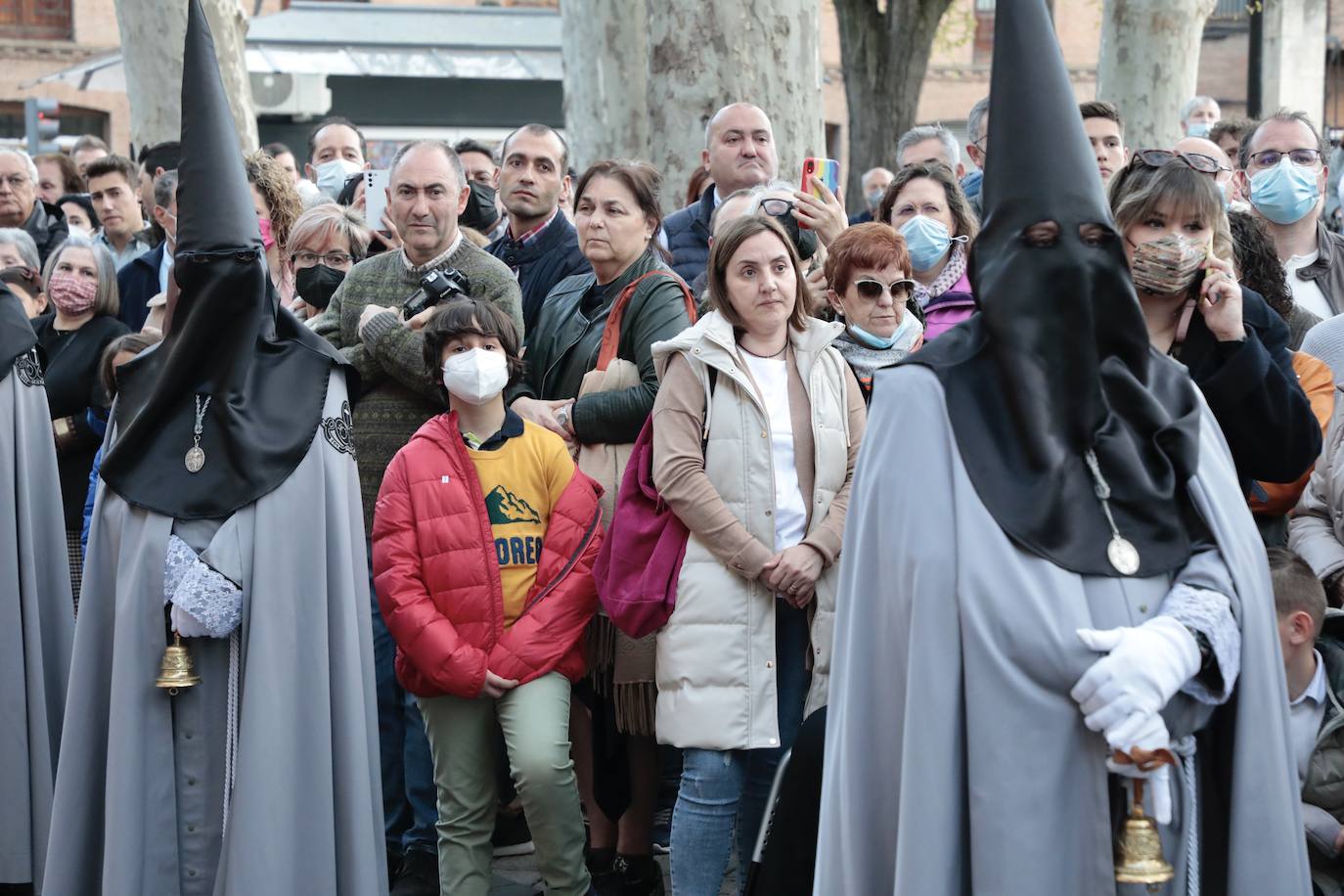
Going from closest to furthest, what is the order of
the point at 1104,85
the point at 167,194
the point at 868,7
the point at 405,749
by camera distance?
the point at 405,749
the point at 167,194
the point at 1104,85
the point at 868,7

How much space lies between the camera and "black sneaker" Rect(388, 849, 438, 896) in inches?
225

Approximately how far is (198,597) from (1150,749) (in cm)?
253

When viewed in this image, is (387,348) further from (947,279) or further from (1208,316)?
(1208,316)

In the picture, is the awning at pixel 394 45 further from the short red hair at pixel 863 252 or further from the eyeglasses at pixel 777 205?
the short red hair at pixel 863 252

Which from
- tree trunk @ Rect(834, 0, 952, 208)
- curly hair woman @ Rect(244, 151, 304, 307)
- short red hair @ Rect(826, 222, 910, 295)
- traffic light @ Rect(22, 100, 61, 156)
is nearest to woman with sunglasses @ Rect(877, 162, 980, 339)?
short red hair @ Rect(826, 222, 910, 295)

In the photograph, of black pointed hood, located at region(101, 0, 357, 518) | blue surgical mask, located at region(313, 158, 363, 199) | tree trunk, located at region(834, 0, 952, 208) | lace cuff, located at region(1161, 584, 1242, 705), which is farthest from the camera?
tree trunk, located at region(834, 0, 952, 208)

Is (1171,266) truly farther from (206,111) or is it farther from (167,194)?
(167,194)

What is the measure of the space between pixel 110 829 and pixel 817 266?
124 inches

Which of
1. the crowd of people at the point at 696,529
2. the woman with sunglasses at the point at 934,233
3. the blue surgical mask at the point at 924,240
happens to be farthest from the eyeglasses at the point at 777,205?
the blue surgical mask at the point at 924,240

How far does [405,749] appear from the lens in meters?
5.97

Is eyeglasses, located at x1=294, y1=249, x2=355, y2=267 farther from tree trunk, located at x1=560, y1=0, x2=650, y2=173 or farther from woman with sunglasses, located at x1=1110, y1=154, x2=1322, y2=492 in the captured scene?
tree trunk, located at x1=560, y1=0, x2=650, y2=173

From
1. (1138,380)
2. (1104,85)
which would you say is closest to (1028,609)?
(1138,380)

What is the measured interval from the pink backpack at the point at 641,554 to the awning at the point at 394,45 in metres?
20.5

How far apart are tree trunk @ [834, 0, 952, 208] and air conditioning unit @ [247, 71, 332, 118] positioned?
8553 mm
